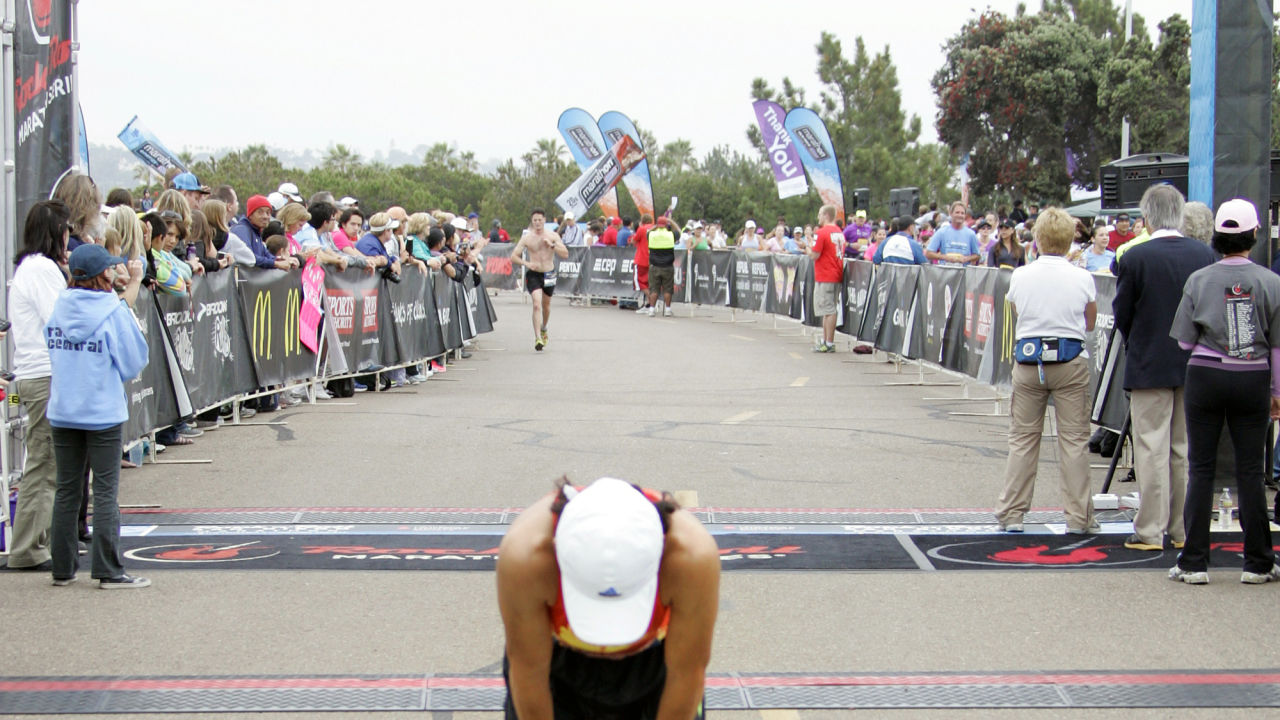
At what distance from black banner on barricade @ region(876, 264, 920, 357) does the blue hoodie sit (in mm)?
11519

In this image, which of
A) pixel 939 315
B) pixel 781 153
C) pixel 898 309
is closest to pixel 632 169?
pixel 781 153

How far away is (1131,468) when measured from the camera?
32.2 feet

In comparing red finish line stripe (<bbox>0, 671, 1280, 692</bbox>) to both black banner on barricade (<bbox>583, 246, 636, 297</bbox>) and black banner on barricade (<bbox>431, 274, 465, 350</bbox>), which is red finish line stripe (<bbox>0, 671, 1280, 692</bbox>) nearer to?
black banner on barricade (<bbox>431, 274, 465, 350</bbox>)

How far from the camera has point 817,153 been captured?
28734mm

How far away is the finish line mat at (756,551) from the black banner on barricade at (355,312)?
6.54m

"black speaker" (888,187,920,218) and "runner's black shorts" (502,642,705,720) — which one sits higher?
"black speaker" (888,187,920,218)

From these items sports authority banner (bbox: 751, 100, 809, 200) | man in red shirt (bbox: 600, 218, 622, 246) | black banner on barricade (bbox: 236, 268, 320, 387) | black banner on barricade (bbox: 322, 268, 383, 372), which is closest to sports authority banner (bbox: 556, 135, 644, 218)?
sports authority banner (bbox: 751, 100, 809, 200)

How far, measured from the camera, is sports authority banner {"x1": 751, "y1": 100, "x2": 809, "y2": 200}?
95.8 feet

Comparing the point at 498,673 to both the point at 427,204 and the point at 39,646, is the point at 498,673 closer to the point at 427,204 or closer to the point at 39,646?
the point at 39,646

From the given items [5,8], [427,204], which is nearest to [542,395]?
[5,8]

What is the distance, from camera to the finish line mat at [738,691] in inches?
192

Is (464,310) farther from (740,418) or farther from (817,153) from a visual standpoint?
(817,153)

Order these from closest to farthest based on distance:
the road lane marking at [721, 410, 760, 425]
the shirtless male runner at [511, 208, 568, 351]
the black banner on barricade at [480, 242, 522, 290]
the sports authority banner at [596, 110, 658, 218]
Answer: the road lane marking at [721, 410, 760, 425]
the shirtless male runner at [511, 208, 568, 351]
the sports authority banner at [596, 110, 658, 218]
the black banner on barricade at [480, 242, 522, 290]

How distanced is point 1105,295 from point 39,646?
7.99 metres
